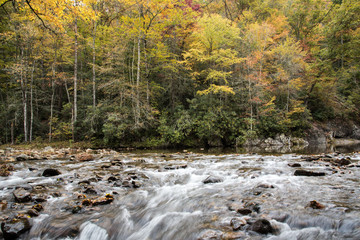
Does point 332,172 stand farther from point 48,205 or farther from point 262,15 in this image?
point 262,15

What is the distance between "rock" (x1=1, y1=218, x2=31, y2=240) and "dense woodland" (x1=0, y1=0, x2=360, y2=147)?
Result: 1113 cm

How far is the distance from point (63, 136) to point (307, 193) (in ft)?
57.4

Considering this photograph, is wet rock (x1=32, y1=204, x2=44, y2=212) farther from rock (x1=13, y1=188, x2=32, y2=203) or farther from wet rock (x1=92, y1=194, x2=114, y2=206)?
wet rock (x1=92, y1=194, x2=114, y2=206)

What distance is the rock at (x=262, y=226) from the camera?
7.62 ft

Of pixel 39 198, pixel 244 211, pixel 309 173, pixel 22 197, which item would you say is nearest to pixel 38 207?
pixel 39 198

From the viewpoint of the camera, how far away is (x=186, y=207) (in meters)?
3.36

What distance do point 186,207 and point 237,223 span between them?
107cm

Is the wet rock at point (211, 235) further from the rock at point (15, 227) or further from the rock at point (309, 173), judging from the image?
the rock at point (309, 173)

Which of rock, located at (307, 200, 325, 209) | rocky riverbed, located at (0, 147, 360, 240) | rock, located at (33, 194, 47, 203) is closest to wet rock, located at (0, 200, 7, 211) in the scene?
rocky riverbed, located at (0, 147, 360, 240)

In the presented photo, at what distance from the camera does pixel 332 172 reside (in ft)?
16.4

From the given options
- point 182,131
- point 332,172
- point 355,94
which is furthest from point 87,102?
point 355,94

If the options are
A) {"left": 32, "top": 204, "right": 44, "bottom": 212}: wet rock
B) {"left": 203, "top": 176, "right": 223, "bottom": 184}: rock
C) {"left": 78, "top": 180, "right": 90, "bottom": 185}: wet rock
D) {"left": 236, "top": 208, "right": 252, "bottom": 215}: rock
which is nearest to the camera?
{"left": 236, "top": 208, "right": 252, "bottom": 215}: rock

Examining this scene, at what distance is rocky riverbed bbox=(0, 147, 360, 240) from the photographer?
2.44m

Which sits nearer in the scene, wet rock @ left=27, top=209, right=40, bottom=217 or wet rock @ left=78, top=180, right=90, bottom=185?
wet rock @ left=27, top=209, right=40, bottom=217
